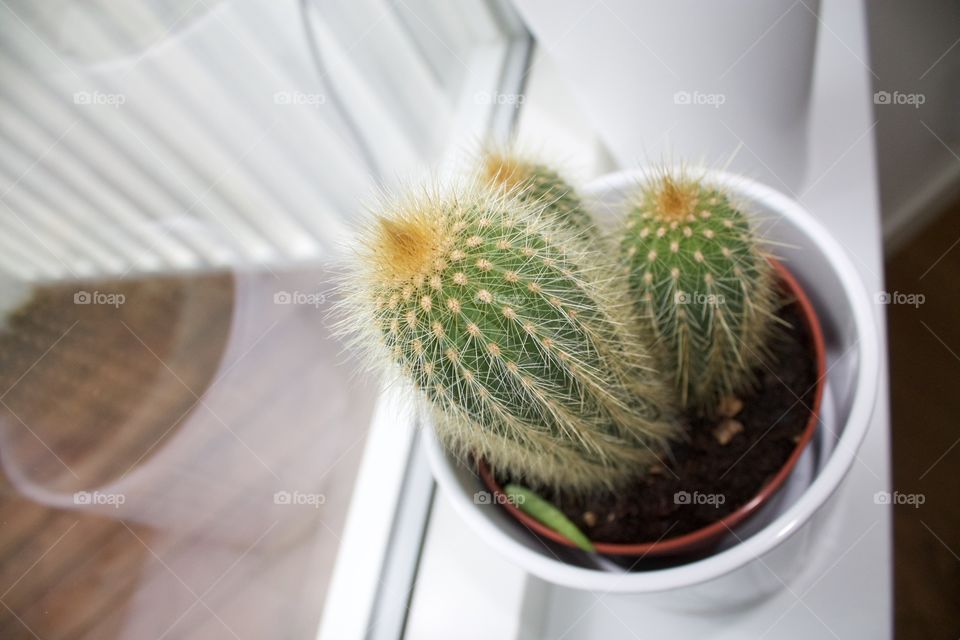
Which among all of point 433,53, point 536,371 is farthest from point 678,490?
point 433,53

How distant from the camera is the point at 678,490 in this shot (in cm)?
56

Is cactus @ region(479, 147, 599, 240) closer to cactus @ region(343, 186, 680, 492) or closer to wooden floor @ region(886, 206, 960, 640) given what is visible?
cactus @ region(343, 186, 680, 492)

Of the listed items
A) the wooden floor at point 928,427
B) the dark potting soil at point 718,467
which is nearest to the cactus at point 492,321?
the dark potting soil at point 718,467

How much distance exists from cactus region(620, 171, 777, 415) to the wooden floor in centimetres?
29

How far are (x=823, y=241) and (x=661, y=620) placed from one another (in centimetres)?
37

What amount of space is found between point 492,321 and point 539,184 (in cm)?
20

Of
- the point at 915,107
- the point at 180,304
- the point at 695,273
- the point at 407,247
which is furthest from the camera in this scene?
the point at 915,107

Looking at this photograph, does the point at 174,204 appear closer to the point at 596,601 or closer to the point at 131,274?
the point at 131,274

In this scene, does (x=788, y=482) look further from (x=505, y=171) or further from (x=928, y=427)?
(x=505, y=171)

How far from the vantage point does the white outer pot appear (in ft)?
1.44

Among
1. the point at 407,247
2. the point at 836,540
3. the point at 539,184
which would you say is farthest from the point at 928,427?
the point at 407,247

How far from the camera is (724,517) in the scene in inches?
20.7

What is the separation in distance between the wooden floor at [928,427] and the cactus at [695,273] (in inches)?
11.3

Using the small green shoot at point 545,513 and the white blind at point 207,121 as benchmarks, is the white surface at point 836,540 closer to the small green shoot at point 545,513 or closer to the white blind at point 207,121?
the small green shoot at point 545,513
